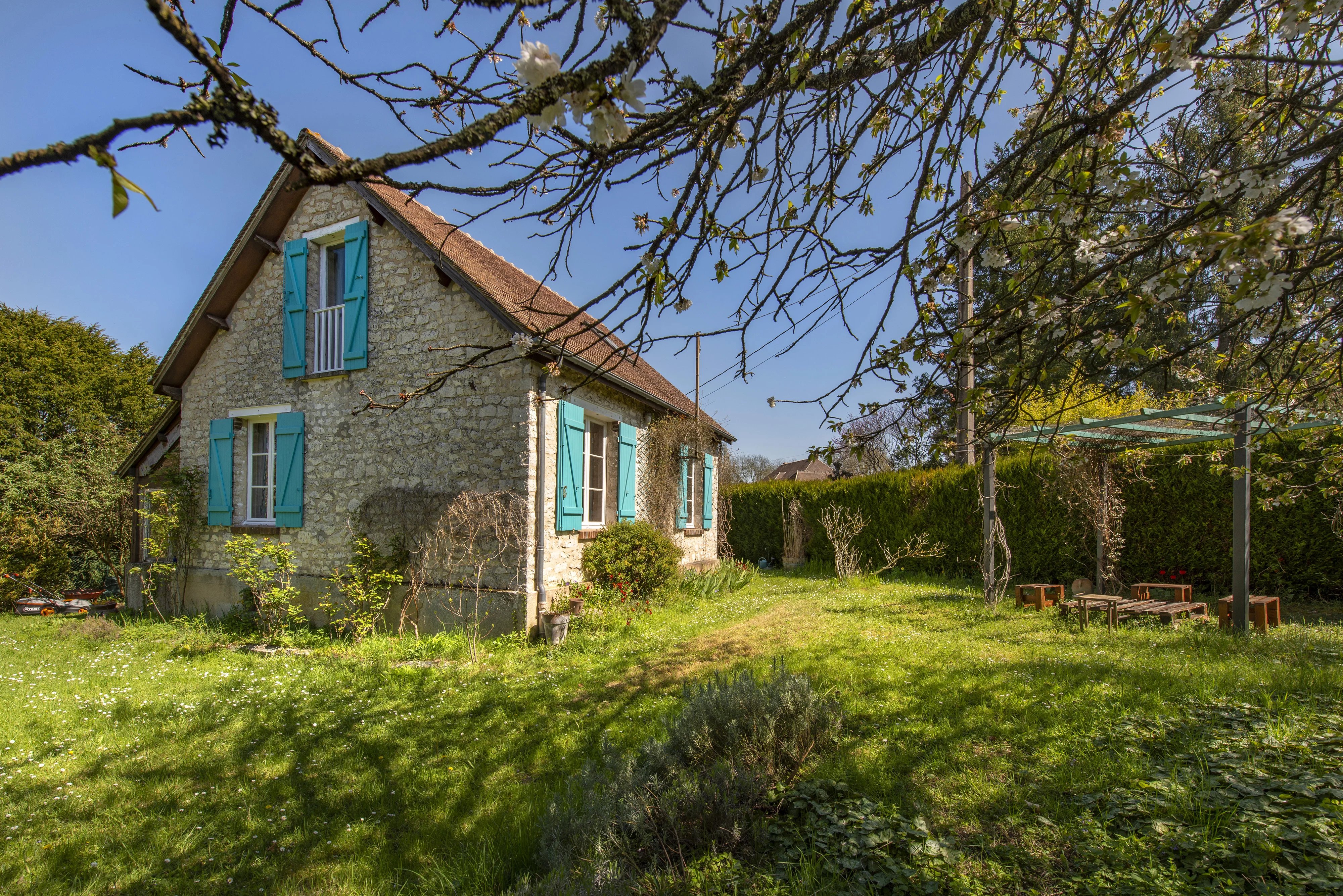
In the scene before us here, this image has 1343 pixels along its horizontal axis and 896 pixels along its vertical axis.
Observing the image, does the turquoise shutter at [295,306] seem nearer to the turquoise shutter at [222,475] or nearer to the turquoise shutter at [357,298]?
the turquoise shutter at [357,298]

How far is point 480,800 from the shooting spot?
10.9 ft

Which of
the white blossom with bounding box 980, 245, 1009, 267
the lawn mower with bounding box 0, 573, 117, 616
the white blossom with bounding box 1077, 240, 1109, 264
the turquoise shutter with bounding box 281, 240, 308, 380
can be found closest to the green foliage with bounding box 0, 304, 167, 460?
the lawn mower with bounding box 0, 573, 117, 616

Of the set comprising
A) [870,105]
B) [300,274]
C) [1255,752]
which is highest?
[300,274]

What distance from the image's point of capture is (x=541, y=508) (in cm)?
673

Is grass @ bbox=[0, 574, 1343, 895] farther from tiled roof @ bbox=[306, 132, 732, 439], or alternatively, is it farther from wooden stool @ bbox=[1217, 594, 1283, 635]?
tiled roof @ bbox=[306, 132, 732, 439]

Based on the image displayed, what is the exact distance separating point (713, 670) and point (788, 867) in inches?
110

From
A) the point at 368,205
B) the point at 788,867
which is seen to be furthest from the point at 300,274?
the point at 788,867

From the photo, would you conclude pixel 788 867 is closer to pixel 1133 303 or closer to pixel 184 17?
pixel 1133 303

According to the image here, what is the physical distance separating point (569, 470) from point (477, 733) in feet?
11.2

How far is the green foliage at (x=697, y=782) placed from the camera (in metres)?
2.43

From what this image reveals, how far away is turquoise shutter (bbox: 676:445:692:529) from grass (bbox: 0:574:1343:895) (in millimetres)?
3697

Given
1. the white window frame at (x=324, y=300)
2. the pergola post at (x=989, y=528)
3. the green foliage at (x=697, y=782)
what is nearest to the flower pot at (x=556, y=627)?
the green foliage at (x=697, y=782)

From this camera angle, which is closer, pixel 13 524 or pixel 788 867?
pixel 788 867

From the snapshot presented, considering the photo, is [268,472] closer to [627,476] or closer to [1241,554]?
[627,476]
